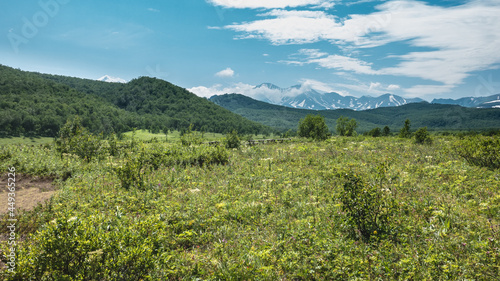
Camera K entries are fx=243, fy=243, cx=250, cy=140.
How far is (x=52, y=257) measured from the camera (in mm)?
4371

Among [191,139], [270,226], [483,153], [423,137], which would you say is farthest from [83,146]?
[423,137]

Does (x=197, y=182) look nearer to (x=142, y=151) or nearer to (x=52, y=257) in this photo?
(x=142, y=151)

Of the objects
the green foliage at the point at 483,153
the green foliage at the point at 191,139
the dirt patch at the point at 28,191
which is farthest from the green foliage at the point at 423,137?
the dirt patch at the point at 28,191

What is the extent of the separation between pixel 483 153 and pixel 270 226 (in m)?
12.2

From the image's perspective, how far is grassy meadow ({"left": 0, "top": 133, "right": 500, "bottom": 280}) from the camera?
4656 mm

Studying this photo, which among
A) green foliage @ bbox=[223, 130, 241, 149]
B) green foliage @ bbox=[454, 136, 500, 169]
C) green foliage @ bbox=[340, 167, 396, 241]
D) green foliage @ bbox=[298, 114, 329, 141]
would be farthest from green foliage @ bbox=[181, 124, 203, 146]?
green foliage @ bbox=[454, 136, 500, 169]

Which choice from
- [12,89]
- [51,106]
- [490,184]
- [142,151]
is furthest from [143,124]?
[490,184]

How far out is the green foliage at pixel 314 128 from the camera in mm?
33594

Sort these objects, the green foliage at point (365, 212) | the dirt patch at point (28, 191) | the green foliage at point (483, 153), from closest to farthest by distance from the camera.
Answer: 1. the green foliage at point (365, 212)
2. the dirt patch at point (28, 191)
3. the green foliage at point (483, 153)

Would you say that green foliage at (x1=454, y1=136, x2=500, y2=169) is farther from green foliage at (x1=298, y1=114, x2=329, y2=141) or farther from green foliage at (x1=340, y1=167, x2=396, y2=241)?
green foliage at (x1=298, y1=114, x2=329, y2=141)

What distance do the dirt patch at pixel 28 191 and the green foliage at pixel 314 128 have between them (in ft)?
88.5

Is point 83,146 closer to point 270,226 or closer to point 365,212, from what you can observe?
point 270,226

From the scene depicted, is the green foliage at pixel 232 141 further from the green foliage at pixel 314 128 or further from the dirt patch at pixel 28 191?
the green foliage at pixel 314 128

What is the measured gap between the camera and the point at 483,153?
12.1 meters
